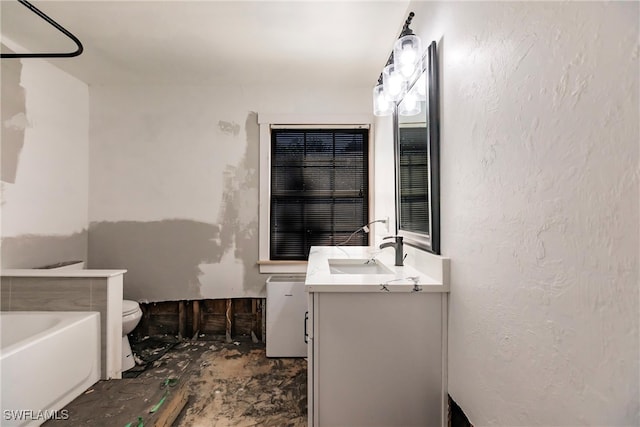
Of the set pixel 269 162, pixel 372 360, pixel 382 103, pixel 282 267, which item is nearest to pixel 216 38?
pixel 269 162

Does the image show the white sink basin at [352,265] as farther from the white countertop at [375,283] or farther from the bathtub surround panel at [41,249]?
the bathtub surround panel at [41,249]

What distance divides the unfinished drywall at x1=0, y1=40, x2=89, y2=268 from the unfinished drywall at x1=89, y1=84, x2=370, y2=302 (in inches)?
5.8

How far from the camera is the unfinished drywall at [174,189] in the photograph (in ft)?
9.53

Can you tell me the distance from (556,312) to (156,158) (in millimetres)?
3087

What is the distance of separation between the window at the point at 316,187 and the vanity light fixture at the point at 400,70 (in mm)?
994

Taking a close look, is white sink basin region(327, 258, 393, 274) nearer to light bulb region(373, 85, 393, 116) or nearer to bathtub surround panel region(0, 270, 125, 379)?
light bulb region(373, 85, 393, 116)

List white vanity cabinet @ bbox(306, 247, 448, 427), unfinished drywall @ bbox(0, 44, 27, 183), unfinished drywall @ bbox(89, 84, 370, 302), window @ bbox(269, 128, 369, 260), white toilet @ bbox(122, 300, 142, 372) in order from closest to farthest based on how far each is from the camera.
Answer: white vanity cabinet @ bbox(306, 247, 448, 427) < unfinished drywall @ bbox(0, 44, 27, 183) < white toilet @ bbox(122, 300, 142, 372) < unfinished drywall @ bbox(89, 84, 370, 302) < window @ bbox(269, 128, 369, 260)

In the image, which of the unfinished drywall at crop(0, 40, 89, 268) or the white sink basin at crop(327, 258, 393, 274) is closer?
the white sink basin at crop(327, 258, 393, 274)

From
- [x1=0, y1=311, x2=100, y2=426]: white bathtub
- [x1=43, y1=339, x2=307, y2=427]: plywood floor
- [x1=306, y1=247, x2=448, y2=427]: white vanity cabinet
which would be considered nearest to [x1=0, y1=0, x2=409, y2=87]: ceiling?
[x1=306, y1=247, x2=448, y2=427]: white vanity cabinet

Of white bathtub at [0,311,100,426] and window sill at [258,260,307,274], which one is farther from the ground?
window sill at [258,260,307,274]

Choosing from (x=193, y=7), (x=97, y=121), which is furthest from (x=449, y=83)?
(x=97, y=121)

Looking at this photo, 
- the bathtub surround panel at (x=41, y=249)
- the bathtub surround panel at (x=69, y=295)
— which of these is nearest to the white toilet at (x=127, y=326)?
the bathtub surround panel at (x=69, y=295)

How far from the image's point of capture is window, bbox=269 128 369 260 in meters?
3.01

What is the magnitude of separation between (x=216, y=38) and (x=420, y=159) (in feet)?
5.36
